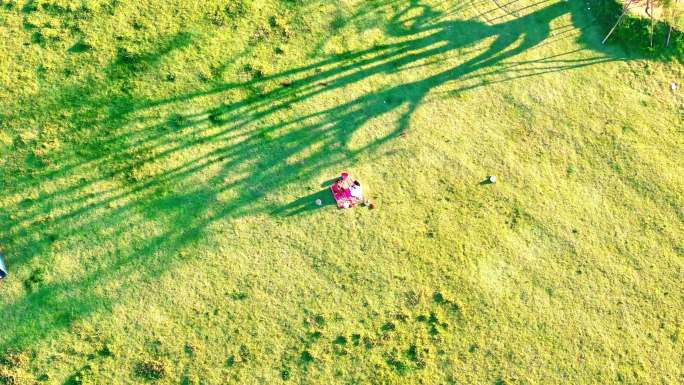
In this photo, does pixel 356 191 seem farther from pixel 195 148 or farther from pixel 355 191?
pixel 195 148

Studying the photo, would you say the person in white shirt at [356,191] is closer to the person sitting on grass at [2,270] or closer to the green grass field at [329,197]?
the green grass field at [329,197]

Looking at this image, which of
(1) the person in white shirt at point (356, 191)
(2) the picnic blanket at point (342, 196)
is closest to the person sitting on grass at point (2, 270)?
(2) the picnic blanket at point (342, 196)

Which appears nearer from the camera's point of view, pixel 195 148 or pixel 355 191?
pixel 355 191

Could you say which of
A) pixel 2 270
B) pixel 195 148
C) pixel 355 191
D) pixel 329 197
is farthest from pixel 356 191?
pixel 2 270

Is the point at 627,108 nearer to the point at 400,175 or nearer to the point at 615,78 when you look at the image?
the point at 615,78

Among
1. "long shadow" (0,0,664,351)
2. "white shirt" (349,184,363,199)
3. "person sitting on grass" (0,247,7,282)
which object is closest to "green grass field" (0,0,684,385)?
"long shadow" (0,0,664,351)

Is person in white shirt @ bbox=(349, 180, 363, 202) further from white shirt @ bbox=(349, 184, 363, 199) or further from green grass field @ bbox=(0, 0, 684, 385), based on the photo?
green grass field @ bbox=(0, 0, 684, 385)
